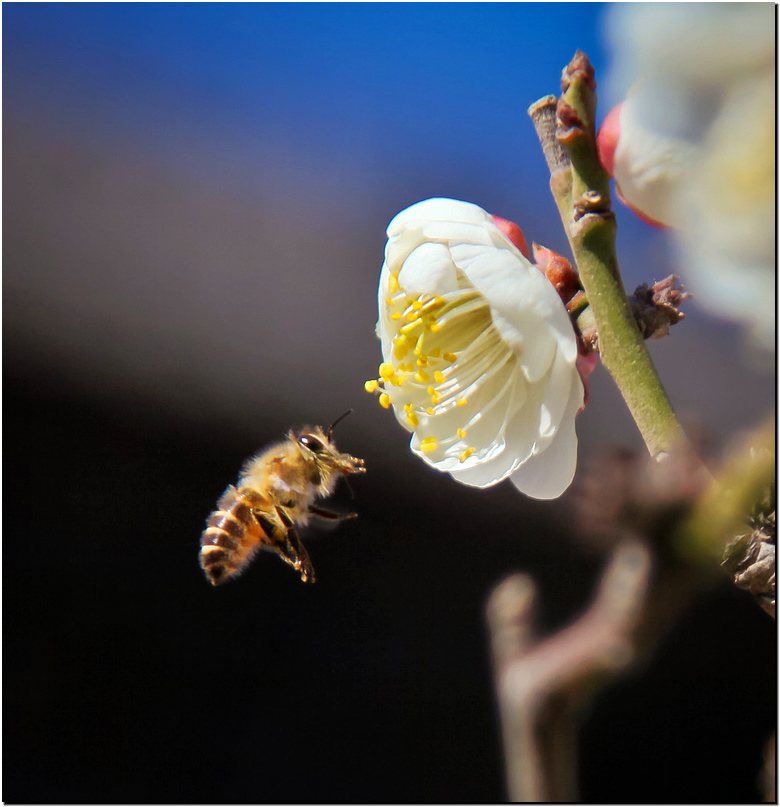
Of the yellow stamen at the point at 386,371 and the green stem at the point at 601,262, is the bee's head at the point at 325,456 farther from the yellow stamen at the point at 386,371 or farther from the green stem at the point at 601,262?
the green stem at the point at 601,262

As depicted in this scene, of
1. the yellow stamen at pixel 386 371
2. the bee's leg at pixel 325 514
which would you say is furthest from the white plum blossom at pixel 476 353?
→ the bee's leg at pixel 325 514

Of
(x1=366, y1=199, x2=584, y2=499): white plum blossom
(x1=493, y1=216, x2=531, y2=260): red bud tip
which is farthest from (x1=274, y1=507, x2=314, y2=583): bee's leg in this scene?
(x1=493, y1=216, x2=531, y2=260): red bud tip

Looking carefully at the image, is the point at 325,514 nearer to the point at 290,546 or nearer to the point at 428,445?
the point at 290,546

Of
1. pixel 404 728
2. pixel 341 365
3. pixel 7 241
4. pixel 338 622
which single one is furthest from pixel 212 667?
pixel 7 241

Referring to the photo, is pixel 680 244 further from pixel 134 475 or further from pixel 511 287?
pixel 134 475

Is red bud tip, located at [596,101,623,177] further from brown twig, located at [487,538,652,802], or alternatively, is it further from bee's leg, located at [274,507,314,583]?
bee's leg, located at [274,507,314,583]

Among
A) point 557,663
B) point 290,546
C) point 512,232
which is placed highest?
point 512,232

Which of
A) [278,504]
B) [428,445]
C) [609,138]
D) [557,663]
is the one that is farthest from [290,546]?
[609,138]
